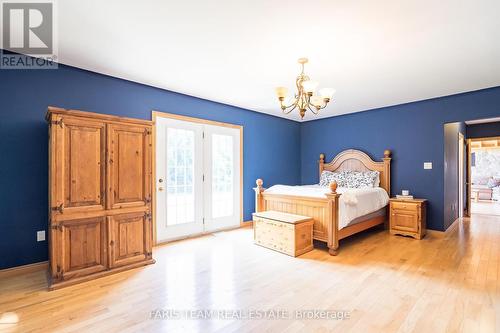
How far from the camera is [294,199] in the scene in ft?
12.9

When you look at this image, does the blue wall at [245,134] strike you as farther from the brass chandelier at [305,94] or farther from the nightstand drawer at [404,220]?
the brass chandelier at [305,94]

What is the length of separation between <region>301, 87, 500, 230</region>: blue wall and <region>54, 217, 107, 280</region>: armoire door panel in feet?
16.5

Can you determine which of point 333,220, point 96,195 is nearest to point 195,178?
point 96,195

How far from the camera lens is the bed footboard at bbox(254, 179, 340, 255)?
3414 mm

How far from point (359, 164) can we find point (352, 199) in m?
2.04

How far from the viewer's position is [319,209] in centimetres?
363

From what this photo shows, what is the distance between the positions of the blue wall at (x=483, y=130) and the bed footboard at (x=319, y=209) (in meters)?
5.05

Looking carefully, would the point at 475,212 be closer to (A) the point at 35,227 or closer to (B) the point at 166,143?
(B) the point at 166,143

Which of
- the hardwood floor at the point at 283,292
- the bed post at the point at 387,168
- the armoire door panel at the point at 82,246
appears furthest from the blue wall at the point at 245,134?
the hardwood floor at the point at 283,292

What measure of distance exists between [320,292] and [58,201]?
2.76 m

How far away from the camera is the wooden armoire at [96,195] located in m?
2.46

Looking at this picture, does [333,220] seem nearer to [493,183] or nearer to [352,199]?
[352,199]

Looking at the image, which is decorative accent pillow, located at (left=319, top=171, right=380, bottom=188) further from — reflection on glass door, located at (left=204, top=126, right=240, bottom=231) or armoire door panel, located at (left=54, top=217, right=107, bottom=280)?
armoire door panel, located at (left=54, top=217, right=107, bottom=280)

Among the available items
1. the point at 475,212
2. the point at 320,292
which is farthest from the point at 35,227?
the point at 475,212
